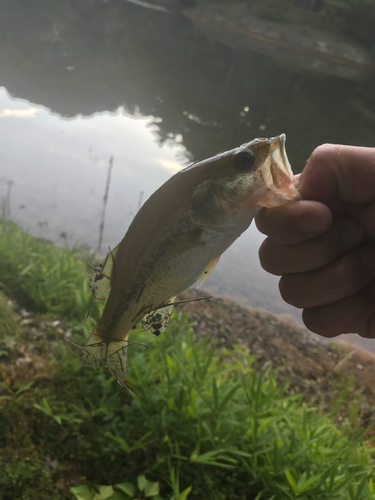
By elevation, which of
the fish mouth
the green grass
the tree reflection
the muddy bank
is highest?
the fish mouth

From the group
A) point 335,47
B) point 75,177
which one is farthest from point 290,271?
point 335,47

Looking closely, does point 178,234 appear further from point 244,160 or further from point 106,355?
point 106,355

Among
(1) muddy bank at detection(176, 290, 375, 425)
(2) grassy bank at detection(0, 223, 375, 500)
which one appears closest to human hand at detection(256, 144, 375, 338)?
(2) grassy bank at detection(0, 223, 375, 500)

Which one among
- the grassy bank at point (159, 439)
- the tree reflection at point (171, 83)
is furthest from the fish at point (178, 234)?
the tree reflection at point (171, 83)

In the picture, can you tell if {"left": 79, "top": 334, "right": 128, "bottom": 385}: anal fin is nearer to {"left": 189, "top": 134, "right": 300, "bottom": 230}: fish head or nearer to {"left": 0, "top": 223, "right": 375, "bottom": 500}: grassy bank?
{"left": 189, "top": 134, "right": 300, "bottom": 230}: fish head

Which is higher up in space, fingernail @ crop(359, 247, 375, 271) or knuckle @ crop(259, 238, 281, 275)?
fingernail @ crop(359, 247, 375, 271)

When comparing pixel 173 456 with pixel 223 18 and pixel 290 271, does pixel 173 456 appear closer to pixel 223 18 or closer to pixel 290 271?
pixel 290 271
